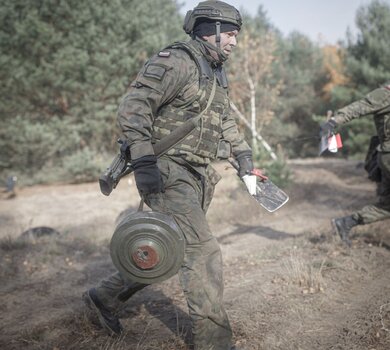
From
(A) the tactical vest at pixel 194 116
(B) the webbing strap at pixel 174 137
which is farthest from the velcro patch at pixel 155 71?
(B) the webbing strap at pixel 174 137

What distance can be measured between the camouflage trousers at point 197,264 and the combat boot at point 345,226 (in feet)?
9.56

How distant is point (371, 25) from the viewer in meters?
19.3

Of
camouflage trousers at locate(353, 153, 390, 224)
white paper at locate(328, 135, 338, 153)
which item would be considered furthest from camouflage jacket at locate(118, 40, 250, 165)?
camouflage trousers at locate(353, 153, 390, 224)

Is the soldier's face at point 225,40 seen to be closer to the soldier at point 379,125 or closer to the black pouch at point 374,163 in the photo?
the soldier at point 379,125

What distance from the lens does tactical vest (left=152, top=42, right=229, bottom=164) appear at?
2.97 metres

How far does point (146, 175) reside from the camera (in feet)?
8.71

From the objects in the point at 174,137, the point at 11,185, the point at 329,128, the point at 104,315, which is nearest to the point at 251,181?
the point at 174,137

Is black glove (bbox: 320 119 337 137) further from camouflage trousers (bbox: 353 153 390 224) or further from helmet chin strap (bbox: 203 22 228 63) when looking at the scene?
helmet chin strap (bbox: 203 22 228 63)

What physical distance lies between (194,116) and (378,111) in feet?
9.47

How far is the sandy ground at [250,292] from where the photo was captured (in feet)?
10.8

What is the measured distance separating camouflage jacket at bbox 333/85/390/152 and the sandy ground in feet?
4.71

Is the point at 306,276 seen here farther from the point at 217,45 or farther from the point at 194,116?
the point at 217,45

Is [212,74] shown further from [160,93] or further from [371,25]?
[371,25]

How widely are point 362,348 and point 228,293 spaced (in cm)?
163
